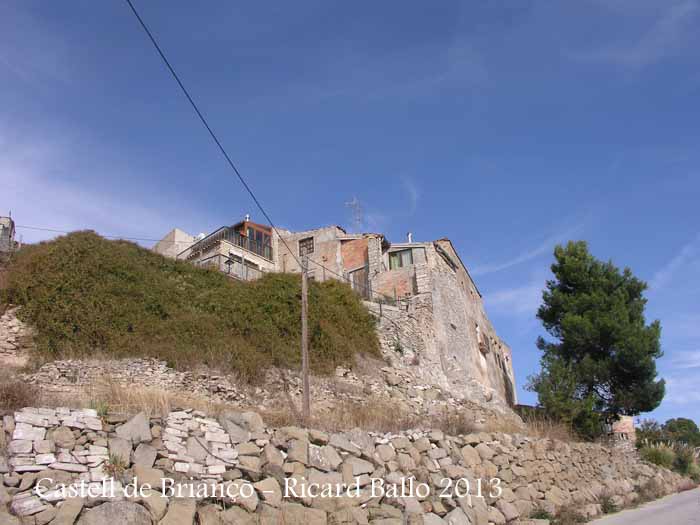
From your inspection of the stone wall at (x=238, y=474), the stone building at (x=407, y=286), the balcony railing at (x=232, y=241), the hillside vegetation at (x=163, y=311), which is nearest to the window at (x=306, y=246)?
the stone building at (x=407, y=286)

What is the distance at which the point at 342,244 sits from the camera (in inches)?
1335

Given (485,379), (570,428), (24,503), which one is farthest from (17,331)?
(485,379)

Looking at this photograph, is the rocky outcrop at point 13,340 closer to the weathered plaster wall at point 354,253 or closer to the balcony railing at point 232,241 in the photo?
the balcony railing at point 232,241

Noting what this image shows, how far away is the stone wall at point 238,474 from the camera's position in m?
6.81

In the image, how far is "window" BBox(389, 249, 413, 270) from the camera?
3051cm

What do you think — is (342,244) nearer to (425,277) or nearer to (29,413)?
(425,277)

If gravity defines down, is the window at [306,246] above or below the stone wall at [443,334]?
above

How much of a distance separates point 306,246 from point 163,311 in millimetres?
17804

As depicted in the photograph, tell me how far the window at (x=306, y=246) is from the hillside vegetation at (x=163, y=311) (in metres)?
12.6

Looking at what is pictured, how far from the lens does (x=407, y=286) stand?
94.0 feet

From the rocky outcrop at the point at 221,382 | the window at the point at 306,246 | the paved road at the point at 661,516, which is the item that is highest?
the window at the point at 306,246

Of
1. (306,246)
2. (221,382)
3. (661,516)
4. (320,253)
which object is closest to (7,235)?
(221,382)

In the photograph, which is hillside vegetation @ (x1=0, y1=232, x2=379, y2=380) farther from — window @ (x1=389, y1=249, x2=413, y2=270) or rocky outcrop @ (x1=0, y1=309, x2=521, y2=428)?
window @ (x1=389, y1=249, x2=413, y2=270)

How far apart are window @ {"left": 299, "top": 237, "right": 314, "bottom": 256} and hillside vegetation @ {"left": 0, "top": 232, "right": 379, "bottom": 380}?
41.3 feet
